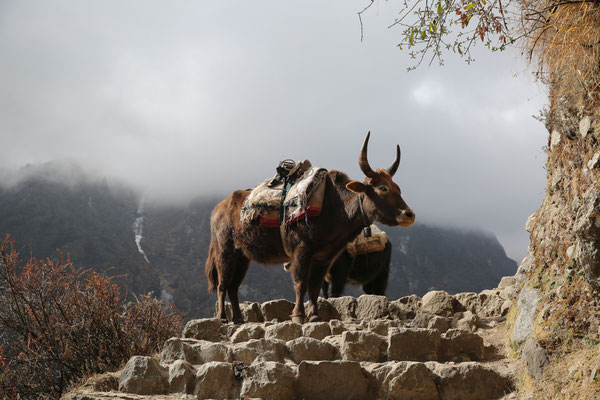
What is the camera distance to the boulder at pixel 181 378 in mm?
4355

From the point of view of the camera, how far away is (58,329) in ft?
21.7

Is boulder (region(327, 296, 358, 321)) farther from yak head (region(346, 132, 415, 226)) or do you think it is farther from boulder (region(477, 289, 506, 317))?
boulder (region(477, 289, 506, 317))

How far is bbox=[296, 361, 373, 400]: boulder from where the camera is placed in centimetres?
413

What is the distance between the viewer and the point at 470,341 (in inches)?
201

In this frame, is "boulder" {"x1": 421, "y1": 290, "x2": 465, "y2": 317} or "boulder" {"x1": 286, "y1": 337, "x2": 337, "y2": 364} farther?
"boulder" {"x1": 421, "y1": 290, "x2": 465, "y2": 317}

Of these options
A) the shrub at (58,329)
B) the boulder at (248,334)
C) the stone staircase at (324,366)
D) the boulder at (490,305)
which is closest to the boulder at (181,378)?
the stone staircase at (324,366)

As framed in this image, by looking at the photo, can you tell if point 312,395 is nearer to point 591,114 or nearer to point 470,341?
point 470,341

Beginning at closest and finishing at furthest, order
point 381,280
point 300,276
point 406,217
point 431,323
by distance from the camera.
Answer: point 431,323 → point 406,217 → point 300,276 → point 381,280

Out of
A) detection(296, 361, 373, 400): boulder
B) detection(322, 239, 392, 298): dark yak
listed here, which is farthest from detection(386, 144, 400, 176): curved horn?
detection(296, 361, 373, 400): boulder

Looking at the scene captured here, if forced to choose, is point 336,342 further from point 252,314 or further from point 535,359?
point 252,314

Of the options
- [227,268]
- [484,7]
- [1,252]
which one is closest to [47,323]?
[1,252]

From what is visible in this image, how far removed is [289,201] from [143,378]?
3.53m

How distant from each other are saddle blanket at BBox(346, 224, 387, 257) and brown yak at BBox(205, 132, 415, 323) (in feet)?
9.53

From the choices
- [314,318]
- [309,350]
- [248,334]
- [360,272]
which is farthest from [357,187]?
[360,272]
